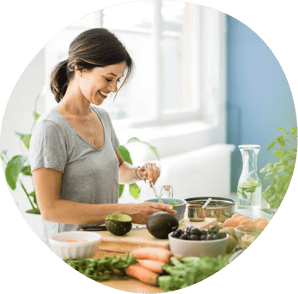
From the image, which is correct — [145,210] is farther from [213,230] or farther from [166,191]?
[213,230]

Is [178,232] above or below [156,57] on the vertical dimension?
below

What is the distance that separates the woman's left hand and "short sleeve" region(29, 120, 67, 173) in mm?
369

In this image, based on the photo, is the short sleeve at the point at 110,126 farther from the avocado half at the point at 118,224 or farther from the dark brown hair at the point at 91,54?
the avocado half at the point at 118,224

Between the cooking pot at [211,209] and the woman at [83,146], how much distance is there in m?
0.10

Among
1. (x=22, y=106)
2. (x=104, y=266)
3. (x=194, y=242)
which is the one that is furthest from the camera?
(x=22, y=106)

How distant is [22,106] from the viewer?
2875mm

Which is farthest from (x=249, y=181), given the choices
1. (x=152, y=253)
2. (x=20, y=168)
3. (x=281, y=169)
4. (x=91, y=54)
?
(x=20, y=168)

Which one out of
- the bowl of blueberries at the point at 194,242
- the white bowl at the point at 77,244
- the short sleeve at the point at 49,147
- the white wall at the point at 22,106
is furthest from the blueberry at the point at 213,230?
the white wall at the point at 22,106

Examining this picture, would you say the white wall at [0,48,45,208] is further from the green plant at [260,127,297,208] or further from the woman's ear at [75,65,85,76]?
the green plant at [260,127,297,208]

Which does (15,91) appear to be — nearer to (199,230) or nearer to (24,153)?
(24,153)

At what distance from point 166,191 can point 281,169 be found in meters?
0.55

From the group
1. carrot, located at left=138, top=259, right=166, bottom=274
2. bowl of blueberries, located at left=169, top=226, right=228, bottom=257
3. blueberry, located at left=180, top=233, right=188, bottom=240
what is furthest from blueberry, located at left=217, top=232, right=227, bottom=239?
carrot, located at left=138, top=259, right=166, bottom=274

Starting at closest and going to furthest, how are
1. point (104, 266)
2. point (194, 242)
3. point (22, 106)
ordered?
point (194, 242) → point (104, 266) → point (22, 106)

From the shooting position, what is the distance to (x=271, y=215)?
2881 mm
